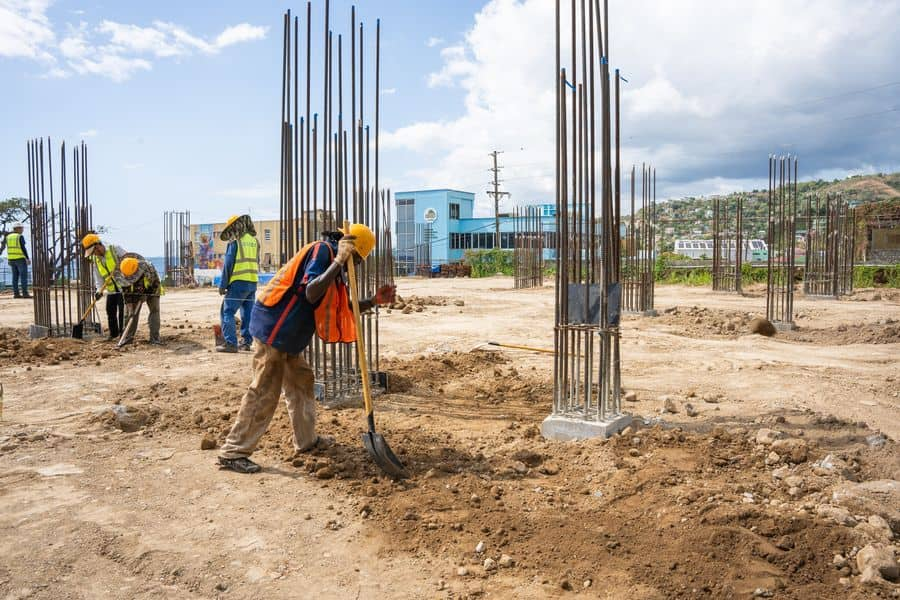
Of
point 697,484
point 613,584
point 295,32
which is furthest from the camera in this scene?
point 295,32

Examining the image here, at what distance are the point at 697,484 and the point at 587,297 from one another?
64.0 inches

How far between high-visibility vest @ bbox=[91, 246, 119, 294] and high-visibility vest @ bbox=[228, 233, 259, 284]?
2.25 meters

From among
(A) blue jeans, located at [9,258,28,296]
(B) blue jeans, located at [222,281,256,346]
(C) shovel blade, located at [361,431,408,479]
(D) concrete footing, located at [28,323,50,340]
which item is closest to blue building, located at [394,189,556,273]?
(A) blue jeans, located at [9,258,28,296]

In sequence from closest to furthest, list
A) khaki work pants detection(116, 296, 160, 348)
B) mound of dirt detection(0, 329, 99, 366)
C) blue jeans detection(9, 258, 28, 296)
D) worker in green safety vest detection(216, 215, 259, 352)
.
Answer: mound of dirt detection(0, 329, 99, 366)
worker in green safety vest detection(216, 215, 259, 352)
khaki work pants detection(116, 296, 160, 348)
blue jeans detection(9, 258, 28, 296)

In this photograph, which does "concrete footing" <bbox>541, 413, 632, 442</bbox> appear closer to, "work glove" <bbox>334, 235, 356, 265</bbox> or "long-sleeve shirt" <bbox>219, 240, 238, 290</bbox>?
"work glove" <bbox>334, 235, 356, 265</bbox>

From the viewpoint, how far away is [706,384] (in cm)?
701

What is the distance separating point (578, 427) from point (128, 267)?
7.52 m

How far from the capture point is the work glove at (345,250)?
4.38m

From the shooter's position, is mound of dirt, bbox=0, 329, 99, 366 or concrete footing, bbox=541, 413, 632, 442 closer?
concrete footing, bbox=541, 413, 632, 442

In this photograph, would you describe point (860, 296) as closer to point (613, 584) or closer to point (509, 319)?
point (509, 319)

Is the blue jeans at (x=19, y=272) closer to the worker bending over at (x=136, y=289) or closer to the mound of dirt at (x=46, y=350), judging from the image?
the mound of dirt at (x=46, y=350)

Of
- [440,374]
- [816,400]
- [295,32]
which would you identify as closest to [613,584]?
[816,400]

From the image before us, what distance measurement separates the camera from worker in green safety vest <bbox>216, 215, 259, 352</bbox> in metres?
9.05

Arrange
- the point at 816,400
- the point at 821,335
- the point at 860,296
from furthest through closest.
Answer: the point at 860,296 → the point at 821,335 → the point at 816,400
